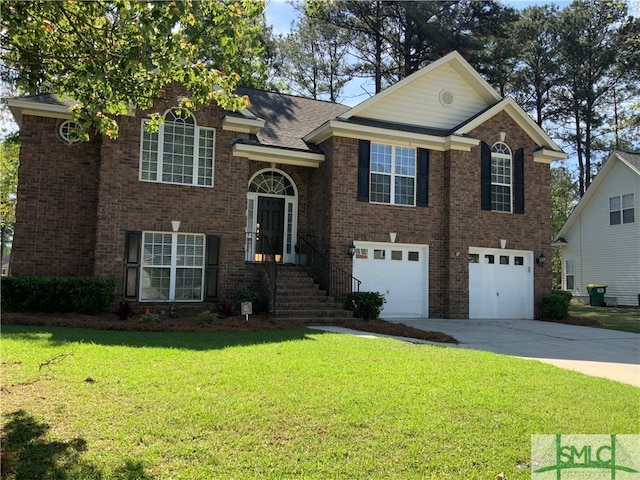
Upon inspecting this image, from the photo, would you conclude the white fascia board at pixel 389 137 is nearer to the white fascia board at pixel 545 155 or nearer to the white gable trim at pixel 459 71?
the white gable trim at pixel 459 71

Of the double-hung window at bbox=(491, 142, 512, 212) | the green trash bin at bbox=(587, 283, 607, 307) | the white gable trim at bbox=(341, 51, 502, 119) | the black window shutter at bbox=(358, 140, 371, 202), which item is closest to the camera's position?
the black window shutter at bbox=(358, 140, 371, 202)

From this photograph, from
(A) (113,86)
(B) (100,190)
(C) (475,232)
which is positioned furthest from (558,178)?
(A) (113,86)

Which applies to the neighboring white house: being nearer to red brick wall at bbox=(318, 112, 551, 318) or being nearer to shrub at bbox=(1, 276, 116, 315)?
red brick wall at bbox=(318, 112, 551, 318)

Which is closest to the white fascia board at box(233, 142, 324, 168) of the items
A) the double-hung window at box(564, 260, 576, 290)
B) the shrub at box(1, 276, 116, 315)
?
the shrub at box(1, 276, 116, 315)

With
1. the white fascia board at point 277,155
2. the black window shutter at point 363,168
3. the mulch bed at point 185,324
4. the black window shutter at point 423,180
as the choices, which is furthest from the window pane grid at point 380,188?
the mulch bed at point 185,324

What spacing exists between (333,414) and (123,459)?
1.95 meters

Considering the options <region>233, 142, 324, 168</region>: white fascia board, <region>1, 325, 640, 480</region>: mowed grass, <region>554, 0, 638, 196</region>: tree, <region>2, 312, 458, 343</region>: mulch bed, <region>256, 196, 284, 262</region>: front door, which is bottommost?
<region>1, 325, 640, 480</region>: mowed grass

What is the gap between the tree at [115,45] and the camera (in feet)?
16.9

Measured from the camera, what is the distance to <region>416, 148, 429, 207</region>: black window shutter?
52.3 ft

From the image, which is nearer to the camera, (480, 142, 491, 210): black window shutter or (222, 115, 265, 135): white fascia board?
(222, 115, 265, 135): white fascia board

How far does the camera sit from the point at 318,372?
21.3 feet

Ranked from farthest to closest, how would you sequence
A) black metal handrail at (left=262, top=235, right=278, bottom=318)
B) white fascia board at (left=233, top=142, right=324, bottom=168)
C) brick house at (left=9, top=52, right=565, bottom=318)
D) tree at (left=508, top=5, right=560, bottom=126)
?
tree at (left=508, top=5, right=560, bottom=126), white fascia board at (left=233, top=142, right=324, bottom=168), brick house at (left=9, top=52, right=565, bottom=318), black metal handrail at (left=262, top=235, right=278, bottom=318)

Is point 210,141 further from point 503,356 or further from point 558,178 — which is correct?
point 558,178

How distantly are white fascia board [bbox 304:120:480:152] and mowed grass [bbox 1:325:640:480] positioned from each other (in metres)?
8.59
